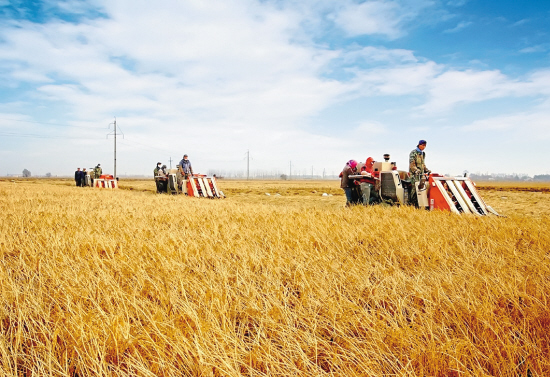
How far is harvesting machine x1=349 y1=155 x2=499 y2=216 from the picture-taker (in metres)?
8.12

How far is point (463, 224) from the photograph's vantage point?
5551 millimetres

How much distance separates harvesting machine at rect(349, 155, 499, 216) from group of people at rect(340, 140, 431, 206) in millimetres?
50

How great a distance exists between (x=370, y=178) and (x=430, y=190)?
1629 millimetres

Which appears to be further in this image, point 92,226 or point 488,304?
point 92,226

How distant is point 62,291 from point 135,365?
1.30 meters

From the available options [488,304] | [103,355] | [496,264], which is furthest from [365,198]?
[103,355]

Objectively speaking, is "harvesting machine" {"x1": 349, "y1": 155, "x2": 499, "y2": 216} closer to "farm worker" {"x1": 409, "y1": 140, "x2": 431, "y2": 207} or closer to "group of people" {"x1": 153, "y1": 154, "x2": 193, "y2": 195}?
"farm worker" {"x1": 409, "y1": 140, "x2": 431, "y2": 207}

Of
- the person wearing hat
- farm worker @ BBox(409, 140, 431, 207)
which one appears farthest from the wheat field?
the person wearing hat

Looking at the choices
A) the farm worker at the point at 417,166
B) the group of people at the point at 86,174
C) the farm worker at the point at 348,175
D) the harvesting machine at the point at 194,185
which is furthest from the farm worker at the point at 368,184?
the group of people at the point at 86,174

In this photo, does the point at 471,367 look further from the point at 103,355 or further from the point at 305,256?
the point at 305,256

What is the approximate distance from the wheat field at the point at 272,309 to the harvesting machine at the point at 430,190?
14.1 ft

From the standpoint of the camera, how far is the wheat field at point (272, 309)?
1461 mm

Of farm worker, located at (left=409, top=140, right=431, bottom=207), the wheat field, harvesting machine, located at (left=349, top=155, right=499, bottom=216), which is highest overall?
farm worker, located at (left=409, top=140, right=431, bottom=207)

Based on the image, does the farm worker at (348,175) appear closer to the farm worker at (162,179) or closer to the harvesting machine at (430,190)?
the harvesting machine at (430,190)
